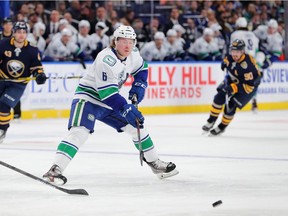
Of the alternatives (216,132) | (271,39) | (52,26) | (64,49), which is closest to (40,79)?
(216,132)

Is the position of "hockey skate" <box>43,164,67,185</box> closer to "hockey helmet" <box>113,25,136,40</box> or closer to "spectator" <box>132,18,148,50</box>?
"hockey helmet" <box>113,25,136,40</box>

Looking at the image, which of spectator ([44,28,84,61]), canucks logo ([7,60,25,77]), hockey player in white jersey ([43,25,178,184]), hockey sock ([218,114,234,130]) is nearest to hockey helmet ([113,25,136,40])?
hockey player in white jersey ([43,25,178,184])

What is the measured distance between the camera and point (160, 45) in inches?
658

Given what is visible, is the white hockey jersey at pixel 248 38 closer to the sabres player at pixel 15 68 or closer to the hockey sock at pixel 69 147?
the sabres player at pixel 15 68

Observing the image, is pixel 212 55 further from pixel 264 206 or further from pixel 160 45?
pixel 264 206

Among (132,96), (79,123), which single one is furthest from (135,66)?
(79,123)

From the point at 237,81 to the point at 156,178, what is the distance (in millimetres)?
4755

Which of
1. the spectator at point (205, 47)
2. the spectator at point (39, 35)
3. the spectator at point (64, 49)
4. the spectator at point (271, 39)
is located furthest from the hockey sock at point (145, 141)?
the spectator at point (271, 39)

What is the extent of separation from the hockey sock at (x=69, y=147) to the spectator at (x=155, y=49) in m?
9.59

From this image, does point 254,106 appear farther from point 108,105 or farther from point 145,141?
point 108,105

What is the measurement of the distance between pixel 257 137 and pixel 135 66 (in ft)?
15.1

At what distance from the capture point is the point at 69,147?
22.9 ft

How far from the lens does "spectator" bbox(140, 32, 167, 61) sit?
16562mm

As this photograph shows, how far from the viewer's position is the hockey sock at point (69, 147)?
6.99 meters
